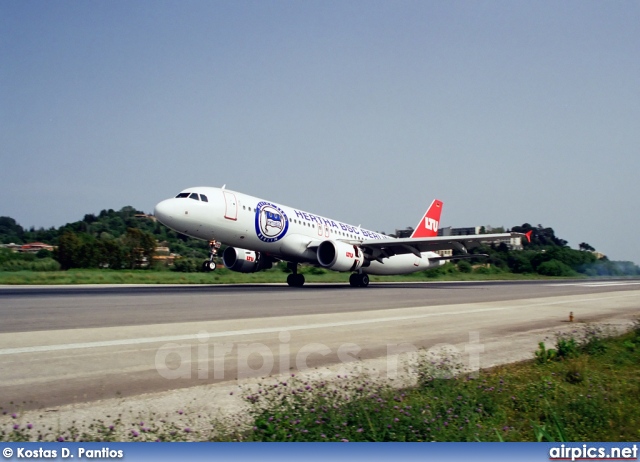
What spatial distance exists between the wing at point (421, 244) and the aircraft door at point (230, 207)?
24.8 feet

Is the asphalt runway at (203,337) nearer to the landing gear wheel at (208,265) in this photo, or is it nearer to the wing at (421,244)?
the landing gear wheel at (208,265)

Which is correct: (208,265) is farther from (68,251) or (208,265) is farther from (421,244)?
Result: (68,251)

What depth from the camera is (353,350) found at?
28.3 feet

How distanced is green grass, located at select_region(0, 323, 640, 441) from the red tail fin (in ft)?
110

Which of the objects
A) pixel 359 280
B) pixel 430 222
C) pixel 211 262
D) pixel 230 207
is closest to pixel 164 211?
pixel 230 207

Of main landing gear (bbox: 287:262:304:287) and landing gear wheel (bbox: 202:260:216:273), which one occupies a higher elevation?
landing gear wheel (bbox: 202:260:216:273)

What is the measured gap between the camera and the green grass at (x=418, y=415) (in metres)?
4.16

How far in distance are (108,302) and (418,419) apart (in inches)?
499

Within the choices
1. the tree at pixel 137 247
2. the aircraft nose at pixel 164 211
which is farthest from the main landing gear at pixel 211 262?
the tree at pixel 137 247

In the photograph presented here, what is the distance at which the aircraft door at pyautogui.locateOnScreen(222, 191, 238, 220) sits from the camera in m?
24.5

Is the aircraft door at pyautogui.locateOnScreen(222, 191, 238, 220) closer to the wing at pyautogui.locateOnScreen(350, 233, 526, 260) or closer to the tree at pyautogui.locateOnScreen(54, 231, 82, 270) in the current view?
the wing at pyautogui.locateOnScreen(350, 233, 526, 260)

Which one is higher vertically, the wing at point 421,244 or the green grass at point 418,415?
the wing at point 421,244

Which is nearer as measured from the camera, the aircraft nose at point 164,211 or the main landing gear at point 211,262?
the main landing gear at point 211,262

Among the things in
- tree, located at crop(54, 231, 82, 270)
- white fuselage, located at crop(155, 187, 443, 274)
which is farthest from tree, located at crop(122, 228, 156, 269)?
white fuselage, located at crop(155, 187, 443, 274)
